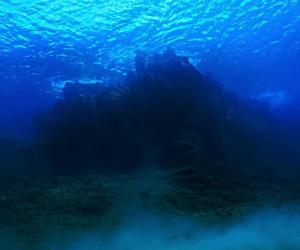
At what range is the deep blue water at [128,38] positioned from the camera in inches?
871

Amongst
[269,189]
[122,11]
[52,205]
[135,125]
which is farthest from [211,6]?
[52,205]

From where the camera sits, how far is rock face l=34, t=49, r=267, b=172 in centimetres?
1908

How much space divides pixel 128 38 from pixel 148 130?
908 cm

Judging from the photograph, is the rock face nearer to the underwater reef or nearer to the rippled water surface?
the underwater reef

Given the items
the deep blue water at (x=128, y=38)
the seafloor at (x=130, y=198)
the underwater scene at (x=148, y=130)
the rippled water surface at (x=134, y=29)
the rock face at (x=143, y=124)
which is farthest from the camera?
the deep blue water at (x=128, y=38)

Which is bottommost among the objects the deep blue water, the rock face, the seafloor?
the seafloor

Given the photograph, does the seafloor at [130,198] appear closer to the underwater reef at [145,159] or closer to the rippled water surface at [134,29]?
the underwater reef at [145,159]

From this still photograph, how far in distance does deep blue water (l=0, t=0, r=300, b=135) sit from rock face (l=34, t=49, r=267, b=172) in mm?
3873

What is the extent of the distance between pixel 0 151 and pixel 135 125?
10.5 meters

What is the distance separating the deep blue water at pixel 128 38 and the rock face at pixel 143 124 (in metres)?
3.87

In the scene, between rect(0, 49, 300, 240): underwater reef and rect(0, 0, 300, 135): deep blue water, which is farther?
rect(0, 0, 300, 135): deep blue water

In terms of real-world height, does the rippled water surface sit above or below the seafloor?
above

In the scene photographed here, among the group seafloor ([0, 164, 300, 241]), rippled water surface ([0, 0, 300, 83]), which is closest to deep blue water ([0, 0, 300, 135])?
rippled water surface ([0, 0, 300, 83])

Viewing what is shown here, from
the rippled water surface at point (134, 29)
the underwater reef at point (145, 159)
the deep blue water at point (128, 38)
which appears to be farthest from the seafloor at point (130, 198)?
the deep blue water at point (128, 38)
